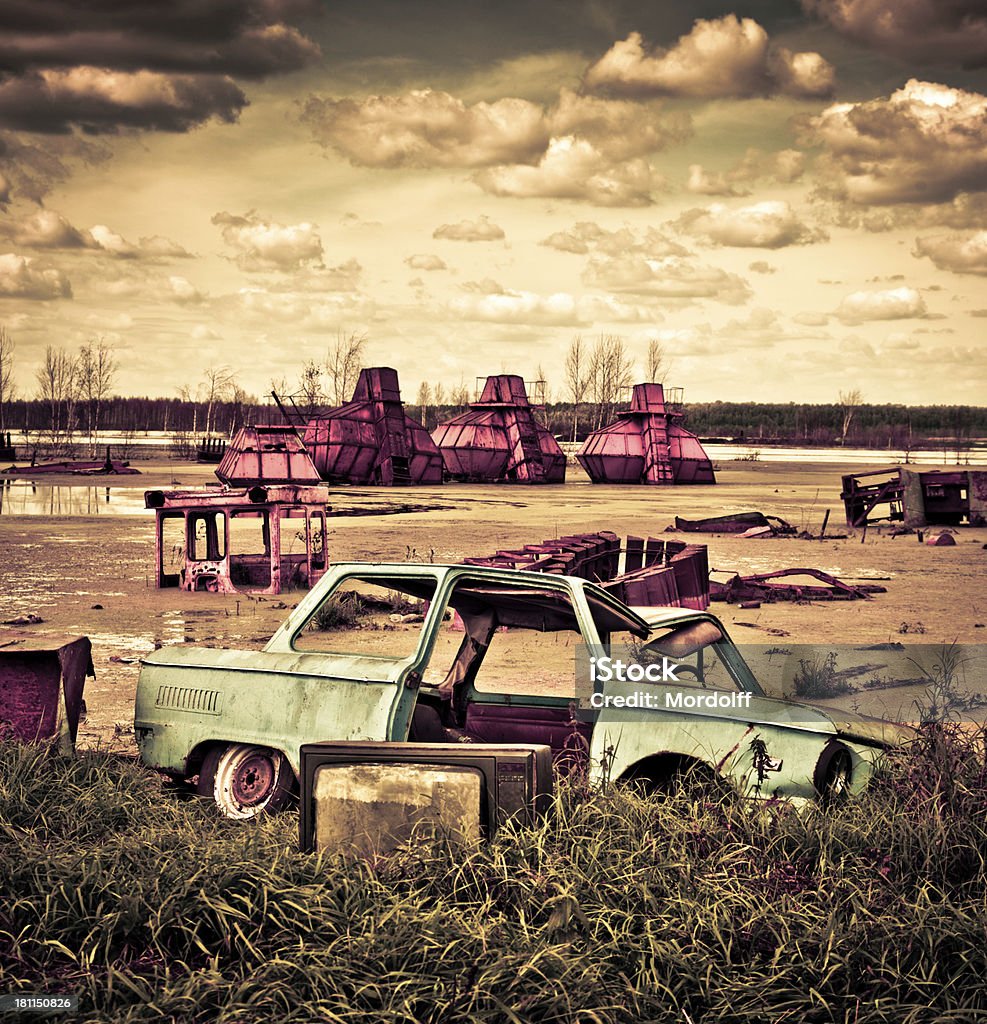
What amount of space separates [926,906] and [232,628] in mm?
10215

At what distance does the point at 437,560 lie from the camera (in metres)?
19.6

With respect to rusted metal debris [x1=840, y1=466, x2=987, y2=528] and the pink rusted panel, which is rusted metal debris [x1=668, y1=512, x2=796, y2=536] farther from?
the pink rusted panel

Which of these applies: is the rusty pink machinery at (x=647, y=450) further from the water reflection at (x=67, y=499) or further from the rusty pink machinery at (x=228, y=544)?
the rusty pink machinery at (x=228, y=544)

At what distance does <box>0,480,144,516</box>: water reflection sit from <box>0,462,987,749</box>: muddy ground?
95 centimetres

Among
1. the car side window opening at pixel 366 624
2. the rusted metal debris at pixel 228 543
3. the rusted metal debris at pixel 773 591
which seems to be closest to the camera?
the car side window opening at pixel 366 624

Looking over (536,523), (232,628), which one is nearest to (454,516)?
(536,523)

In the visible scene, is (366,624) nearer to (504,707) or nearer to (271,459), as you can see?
(504,707)

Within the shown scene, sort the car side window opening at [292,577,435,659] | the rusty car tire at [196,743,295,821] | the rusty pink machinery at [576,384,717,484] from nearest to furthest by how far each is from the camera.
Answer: the rusty car tire at [196,743,295,821] → the car side window opening at [292,577,435,659] → the rusty pink machinery at [576,384,717,484]

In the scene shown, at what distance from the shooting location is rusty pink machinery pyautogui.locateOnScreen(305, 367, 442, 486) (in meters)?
51.4

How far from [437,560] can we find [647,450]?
38045 mm

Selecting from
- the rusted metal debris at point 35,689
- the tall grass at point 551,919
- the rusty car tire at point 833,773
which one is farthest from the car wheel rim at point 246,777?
the rusty car tire at point 833,773

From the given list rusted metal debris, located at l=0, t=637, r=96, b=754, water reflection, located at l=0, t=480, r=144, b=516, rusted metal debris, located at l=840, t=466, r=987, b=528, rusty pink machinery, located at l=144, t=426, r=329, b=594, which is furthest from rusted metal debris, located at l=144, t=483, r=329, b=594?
rusted metal debris, located at l=840, t=466, r=987, b=528

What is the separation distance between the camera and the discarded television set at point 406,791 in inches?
179

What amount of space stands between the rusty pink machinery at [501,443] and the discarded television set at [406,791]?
2037 inches
